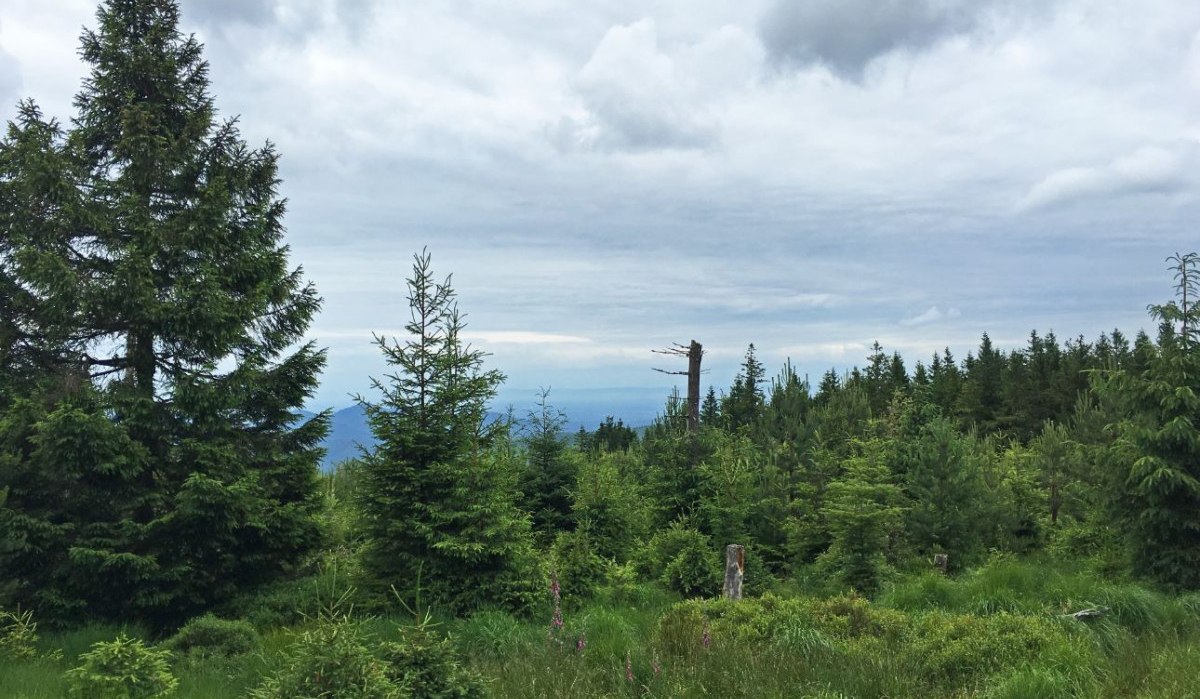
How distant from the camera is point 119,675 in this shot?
19.5 ft

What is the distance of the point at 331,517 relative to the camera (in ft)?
42.5

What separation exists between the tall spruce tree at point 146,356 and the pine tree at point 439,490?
2.28m

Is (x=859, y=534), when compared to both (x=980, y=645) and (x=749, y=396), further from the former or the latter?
(x=749, y=396)

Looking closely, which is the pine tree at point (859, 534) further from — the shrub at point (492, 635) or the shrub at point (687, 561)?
the shrub at point (492, 635)

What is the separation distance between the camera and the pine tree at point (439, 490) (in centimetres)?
939

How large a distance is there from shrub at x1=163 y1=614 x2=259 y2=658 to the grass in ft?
0.81

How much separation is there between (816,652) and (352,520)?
7.63 meters

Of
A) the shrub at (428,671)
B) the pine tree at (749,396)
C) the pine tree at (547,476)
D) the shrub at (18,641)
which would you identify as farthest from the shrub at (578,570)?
the pine tree at (749,396)

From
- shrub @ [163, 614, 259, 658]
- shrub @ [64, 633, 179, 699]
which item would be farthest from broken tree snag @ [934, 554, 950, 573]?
shrub @ [64, 633, 179, 699]

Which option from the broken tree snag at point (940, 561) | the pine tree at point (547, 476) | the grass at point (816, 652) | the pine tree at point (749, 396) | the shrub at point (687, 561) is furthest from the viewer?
the pine tree at point (749, 396)

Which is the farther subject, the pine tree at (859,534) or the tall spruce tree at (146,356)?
the pine tree at (859,534)

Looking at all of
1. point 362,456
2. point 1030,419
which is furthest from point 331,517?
point 1030,419

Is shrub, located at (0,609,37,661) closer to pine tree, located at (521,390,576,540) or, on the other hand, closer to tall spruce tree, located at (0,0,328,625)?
tall spruce tree, located at (0,0,328,625)

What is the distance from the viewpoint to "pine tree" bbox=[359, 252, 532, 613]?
9391 millimetres
